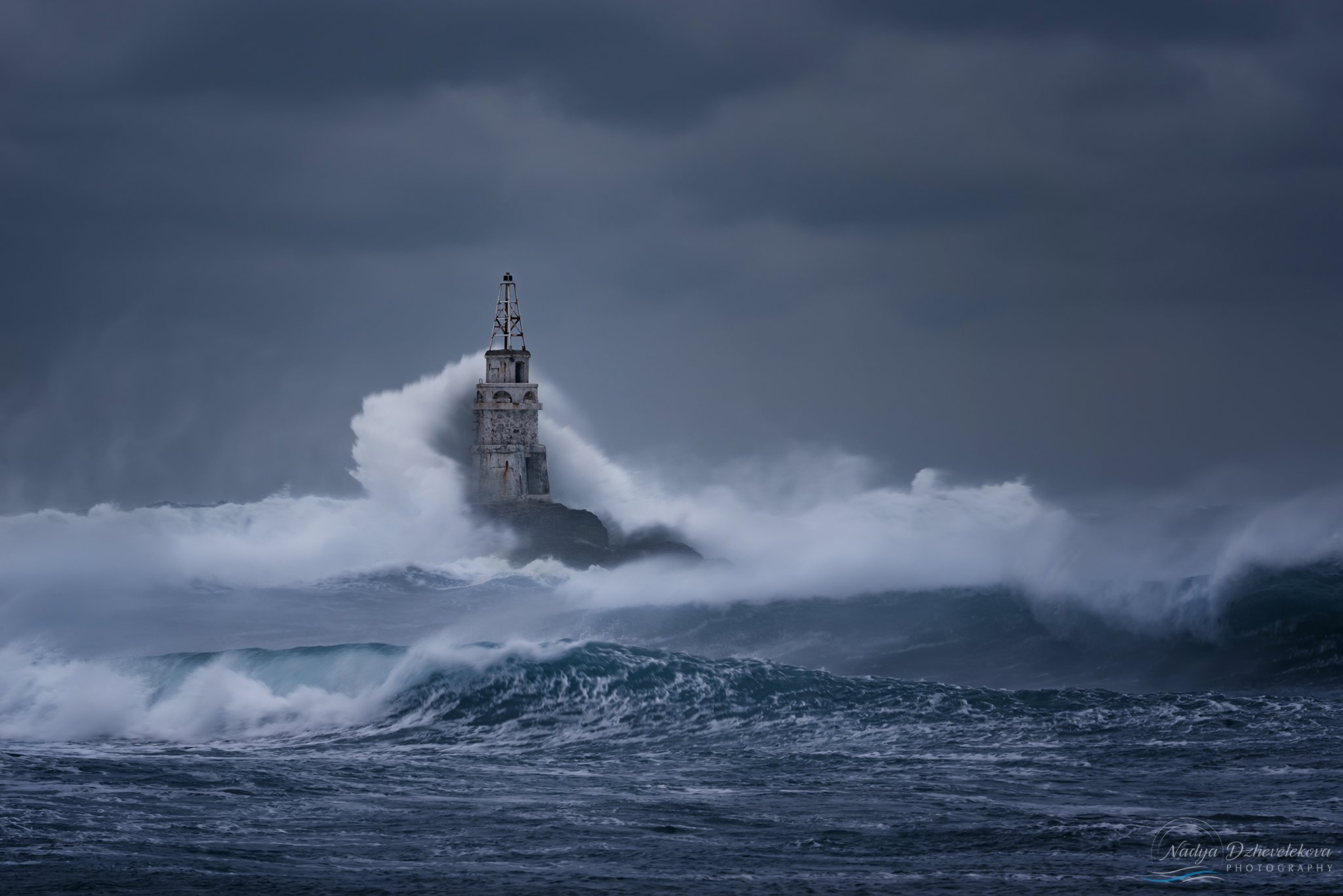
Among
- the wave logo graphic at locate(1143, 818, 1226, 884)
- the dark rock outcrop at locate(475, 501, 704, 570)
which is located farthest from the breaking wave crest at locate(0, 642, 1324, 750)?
the dark rock outcrop at locate(475, 501, 704, 570)

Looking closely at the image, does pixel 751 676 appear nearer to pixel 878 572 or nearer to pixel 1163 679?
pixel 1163 679

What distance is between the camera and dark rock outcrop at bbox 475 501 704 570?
5353 centimetres

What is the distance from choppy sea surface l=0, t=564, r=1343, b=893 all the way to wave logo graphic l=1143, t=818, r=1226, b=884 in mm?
45

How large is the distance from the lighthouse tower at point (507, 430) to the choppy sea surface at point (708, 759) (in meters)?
21.4

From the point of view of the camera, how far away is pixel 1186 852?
42.8ft

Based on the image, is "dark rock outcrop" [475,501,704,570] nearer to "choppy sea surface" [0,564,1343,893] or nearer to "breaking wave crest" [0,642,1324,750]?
"choppy sea surface" [0,564,1343,893]

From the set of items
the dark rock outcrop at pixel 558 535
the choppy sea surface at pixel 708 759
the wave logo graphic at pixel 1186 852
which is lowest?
the wave logo graphic at pixel 1186 852

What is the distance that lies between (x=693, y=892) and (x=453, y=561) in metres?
41.9

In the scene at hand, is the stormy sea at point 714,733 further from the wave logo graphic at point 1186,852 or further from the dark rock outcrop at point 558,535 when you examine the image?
the dark rock outcrop at point 558,535

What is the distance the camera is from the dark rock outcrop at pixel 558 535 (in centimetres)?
5353

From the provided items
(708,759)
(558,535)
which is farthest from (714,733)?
(558,535)

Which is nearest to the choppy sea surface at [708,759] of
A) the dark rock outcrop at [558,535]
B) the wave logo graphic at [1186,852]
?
the wave logo graphic at [1186,852]

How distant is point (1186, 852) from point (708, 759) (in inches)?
285

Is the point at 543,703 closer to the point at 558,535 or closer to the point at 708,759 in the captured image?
the point at 708,759
